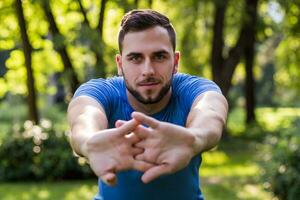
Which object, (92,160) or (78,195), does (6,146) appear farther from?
(92,160)

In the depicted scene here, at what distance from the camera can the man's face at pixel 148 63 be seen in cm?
253

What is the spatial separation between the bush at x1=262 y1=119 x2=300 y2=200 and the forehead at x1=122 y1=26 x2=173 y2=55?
5.42m

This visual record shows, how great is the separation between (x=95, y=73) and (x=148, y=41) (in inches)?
365

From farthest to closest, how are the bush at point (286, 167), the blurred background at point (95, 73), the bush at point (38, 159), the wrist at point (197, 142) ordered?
the bush at point (38, 159), the blurred background at point (95, 73), the bush at point (286, 167), the wrist at point (197, 142)

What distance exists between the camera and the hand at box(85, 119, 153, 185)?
201 cm

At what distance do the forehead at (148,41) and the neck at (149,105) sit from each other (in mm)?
266

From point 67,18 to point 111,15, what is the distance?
114 cm

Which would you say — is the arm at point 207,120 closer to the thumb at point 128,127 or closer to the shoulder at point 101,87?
the thumb at point 128,127

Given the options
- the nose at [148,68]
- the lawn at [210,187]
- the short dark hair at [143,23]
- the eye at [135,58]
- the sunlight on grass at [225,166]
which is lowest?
the sunlight on grass at [225,166]

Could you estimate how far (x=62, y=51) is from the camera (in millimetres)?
12875

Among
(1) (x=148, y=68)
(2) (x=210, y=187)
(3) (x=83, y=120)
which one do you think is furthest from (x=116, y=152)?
(2) (x=210, y=187)

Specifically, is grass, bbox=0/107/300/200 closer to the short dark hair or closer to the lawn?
the lawn

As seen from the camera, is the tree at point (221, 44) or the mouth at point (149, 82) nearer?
the mouth at point (149, 82)

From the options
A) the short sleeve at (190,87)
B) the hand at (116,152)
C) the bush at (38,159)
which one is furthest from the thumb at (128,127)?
the bush at (38,159)
